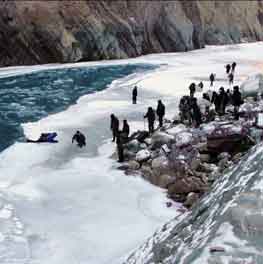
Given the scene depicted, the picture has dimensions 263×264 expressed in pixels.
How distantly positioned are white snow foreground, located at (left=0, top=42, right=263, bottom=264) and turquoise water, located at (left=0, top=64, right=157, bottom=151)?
4.59ft

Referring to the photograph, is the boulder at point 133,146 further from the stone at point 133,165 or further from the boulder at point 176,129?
the stone at point 133,165

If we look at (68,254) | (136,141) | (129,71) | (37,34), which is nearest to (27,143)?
(136,141)

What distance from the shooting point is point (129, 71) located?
5781cm

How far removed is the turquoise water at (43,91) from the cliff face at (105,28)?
729 centimetres

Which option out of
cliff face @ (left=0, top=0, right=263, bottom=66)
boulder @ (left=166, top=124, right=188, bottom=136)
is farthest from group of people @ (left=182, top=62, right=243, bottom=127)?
cliff face @ (left=0, top=0, right=263, bottom=66)

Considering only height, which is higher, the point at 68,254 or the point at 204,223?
the point at 204,223

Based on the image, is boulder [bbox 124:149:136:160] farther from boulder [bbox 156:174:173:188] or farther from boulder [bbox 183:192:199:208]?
boulder [bbox 183:192:199:208]

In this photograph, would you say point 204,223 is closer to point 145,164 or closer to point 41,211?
point 41,211

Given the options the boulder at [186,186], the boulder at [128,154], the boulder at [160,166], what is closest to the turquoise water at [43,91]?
the boulder at [128,154]

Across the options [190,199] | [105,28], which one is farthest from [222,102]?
[105,28]

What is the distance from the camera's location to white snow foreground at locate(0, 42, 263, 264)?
531 inches

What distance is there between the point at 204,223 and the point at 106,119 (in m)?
23.8

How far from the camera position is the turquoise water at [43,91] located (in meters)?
31.7

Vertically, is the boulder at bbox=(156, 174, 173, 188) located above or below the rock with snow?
below
